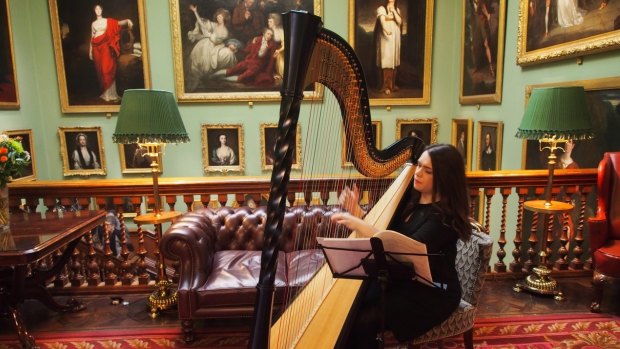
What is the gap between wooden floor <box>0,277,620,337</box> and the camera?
288 cm

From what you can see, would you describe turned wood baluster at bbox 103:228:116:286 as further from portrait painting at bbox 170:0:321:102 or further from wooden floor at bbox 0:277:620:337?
portrait painting at bbox 170:0:321:102

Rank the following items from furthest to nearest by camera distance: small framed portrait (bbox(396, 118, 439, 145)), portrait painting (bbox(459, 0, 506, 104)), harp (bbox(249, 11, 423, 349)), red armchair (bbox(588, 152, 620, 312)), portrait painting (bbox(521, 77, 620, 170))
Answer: small framed portrait (bbox(396, 118, 439, 145)) < portrait painting (bbox(459, 0, 506, 104)) < portrait painting (bbox(521, 77, 620, 170)) < red armchair (bbox(588, 152, 620, 312)) < harp (bbox(249, 11, 423, 349))

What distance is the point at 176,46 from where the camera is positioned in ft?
20.7

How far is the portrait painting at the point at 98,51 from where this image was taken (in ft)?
20.4

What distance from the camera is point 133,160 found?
659cm

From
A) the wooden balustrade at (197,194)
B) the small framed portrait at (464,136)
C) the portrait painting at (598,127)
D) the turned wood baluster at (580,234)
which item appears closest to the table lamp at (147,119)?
the wooden balustrade at (197,194)

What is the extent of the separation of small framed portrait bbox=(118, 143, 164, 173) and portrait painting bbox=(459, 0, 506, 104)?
16.0ft

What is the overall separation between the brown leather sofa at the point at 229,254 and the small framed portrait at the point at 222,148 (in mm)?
3465

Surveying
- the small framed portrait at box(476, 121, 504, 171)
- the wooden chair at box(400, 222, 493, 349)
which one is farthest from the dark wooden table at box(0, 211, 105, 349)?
the small framed portrait at box(476, 121, 504, 171)

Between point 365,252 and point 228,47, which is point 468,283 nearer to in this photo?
point 365,252

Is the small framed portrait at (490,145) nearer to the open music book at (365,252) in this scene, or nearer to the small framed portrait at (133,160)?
the open music book at (365,252)

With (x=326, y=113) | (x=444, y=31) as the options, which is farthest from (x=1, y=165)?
(x=444, y=31)

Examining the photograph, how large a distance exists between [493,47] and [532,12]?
793 mm

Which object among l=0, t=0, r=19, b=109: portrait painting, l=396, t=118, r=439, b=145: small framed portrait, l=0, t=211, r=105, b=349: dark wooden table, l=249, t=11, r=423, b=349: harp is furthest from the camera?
l=396, t=118, r=439, b=145: small framed portrait
